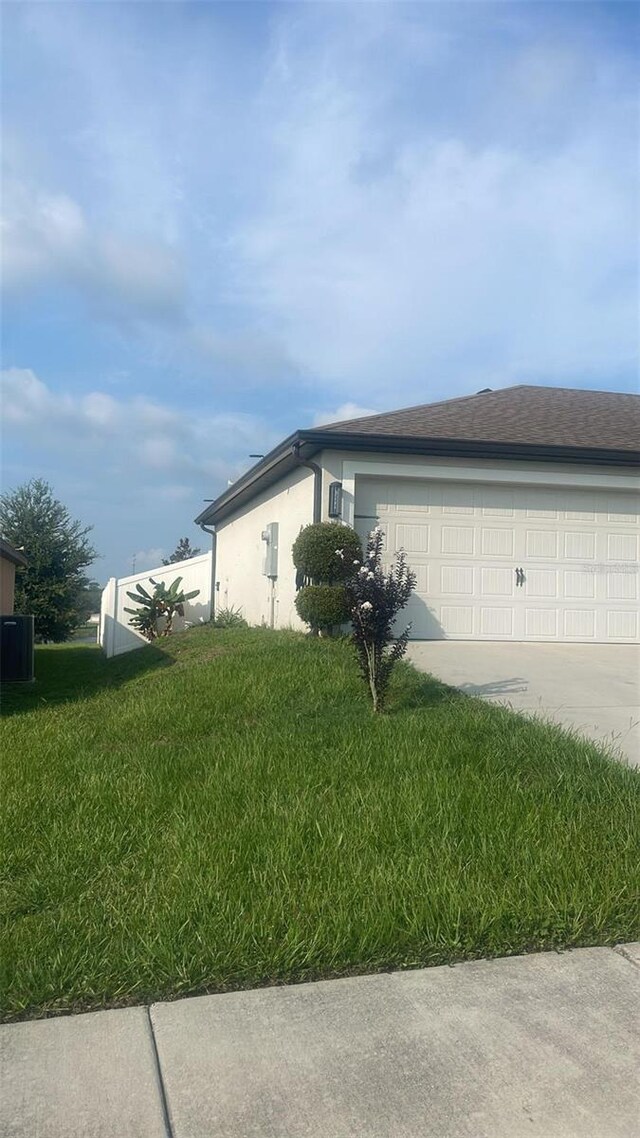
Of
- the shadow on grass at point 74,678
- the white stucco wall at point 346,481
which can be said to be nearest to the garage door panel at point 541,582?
the white stucco wall at point 346,481

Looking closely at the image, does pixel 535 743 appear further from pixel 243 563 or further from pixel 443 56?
pixel 243 563

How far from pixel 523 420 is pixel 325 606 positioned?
197 inches

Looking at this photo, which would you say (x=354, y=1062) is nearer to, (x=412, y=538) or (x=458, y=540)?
(x=412, y=538)

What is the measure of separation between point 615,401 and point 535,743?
39.5 ft

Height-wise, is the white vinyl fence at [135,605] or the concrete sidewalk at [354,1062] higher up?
the white vinyl fence at [135,605]

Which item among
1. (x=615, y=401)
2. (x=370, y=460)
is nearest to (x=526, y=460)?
(x=370, y=460)

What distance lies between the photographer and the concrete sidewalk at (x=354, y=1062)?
2576 millimetres

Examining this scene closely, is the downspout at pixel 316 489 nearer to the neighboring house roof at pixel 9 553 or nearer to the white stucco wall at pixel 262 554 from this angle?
the white stucco wall at pixel 262 554

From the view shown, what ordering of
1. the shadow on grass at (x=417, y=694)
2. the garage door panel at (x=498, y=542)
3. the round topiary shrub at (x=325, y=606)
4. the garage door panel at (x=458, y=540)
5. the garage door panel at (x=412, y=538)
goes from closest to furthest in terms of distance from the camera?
1. the shadow on grass at (x=417, y=694)
2. the round topiary shrub at (x=325, y=606)
3. the garage door panel at (x=412, y=538)
4. the garage door panel at (x=458, y=540)
5. the garage door panel at (x=498, y=542)

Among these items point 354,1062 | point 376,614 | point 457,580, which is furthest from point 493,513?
point 354,1062

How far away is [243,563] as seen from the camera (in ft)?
62.7

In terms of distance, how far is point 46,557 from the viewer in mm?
28906

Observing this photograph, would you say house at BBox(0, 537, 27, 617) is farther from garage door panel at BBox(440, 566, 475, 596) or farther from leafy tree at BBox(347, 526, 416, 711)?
leafy tree at BBox(347, 526, 416, 711)

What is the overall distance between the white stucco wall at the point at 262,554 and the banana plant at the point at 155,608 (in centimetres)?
133
